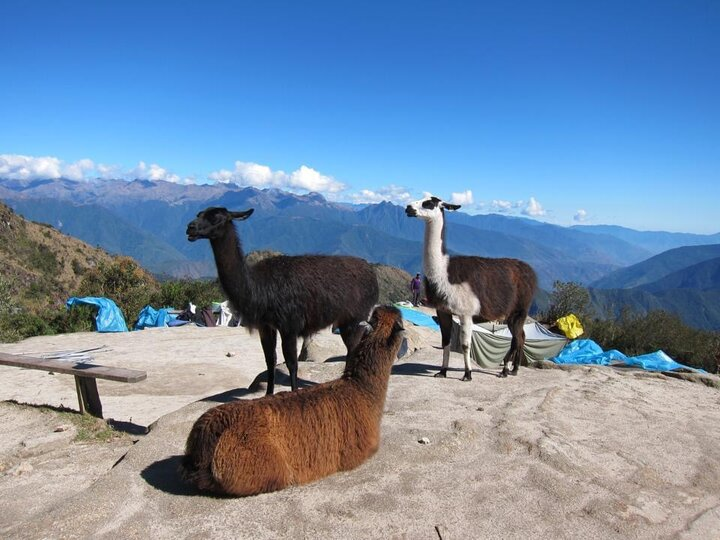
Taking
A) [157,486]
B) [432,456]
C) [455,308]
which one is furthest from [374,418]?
[455,308]

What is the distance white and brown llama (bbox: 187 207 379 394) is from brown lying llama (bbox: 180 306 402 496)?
1.56m

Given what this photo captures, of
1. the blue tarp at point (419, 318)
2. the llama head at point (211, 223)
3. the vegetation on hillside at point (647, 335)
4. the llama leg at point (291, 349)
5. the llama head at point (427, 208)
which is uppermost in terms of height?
the llama head at point (427, 208)

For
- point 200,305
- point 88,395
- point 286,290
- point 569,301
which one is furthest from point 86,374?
point 569,301

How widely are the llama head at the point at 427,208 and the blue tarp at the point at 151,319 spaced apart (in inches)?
599

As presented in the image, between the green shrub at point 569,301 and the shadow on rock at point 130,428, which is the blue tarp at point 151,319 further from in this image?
the green shrub at point 569,301

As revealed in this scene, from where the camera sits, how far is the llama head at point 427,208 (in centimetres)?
722

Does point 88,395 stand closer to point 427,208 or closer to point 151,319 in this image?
point 427,208

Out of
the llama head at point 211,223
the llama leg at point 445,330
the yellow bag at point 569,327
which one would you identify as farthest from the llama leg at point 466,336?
the yellow bag at point 569,327

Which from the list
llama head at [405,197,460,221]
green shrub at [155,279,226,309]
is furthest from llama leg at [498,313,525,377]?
green shrub at [155,279,226,309]

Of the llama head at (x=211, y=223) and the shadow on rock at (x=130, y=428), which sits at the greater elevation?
the llama head at (x=211, y=223)

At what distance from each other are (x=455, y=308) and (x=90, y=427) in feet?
16.6

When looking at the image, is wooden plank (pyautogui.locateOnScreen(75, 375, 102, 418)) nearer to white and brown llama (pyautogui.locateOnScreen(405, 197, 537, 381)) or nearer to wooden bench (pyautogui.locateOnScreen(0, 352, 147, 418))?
wooden bench (pyautogui.locateOnScreen(0, 352, 147, 418))

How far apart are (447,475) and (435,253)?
3753mm

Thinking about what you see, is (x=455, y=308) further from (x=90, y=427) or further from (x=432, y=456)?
(x=90, y=427)
